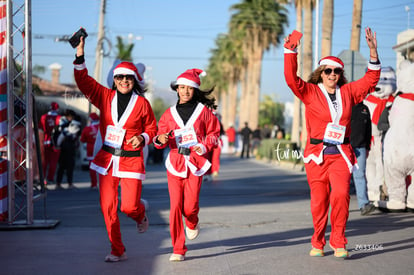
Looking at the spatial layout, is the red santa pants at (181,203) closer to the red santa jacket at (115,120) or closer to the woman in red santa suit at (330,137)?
the red santa jacket at (115,120)

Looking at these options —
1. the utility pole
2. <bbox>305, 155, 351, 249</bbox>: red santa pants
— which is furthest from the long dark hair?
the utility pole

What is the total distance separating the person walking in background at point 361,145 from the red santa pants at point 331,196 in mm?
3584

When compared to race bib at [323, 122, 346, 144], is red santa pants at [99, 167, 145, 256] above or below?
below

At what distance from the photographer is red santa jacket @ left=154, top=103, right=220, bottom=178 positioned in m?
7.04

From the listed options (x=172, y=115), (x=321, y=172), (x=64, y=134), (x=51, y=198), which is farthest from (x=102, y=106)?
(x=64, y=134)

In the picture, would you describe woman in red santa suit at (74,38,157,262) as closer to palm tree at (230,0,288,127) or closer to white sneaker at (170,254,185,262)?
white sneaker at (170,254,185,262)

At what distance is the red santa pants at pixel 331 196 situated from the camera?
7.01m

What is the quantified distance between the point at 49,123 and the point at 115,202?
10.1 meters

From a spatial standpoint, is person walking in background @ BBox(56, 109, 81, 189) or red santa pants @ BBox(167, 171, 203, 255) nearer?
red santa pants @ BBox(167, 171, 203, 255)

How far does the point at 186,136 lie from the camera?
711 centimetres

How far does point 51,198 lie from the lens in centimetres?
1396

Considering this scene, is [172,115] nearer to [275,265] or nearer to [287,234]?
[275,265]

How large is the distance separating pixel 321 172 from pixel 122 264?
7.39ft

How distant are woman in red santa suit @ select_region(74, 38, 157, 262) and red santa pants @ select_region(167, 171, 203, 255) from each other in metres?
0.36
